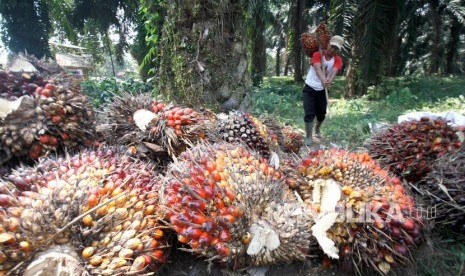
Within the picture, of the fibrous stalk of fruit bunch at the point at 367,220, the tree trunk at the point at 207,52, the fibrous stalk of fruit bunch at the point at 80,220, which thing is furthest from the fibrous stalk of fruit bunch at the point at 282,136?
the fibrous stalk of fruit bunch at the point at 80,220

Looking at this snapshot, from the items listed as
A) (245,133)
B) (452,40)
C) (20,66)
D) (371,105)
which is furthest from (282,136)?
(452,40)

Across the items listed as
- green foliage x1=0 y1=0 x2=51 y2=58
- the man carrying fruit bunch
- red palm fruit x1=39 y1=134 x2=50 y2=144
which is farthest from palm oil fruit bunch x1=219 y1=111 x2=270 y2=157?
green foliage x1=0 y1=0 x2=51 y2=58

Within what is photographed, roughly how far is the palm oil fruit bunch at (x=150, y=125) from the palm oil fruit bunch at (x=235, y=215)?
35 cm

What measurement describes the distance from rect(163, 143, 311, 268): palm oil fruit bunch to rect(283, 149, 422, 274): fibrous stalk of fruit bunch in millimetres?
109

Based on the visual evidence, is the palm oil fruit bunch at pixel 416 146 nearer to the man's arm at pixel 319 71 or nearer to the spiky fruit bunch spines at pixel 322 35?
the man's arm at pixel 319 71

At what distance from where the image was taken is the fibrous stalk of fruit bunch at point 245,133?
1.95m

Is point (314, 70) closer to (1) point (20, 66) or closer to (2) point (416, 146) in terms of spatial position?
(2) point (416, 146)

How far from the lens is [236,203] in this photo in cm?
132

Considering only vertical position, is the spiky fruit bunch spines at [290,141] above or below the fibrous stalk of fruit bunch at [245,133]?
below

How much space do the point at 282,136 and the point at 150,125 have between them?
1.21 metres

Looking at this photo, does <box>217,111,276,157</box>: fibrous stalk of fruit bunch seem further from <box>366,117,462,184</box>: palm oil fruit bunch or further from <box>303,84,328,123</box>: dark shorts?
<box>303,84,328,123</box>: dark shorts

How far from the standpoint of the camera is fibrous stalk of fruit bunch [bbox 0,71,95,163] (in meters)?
1.57

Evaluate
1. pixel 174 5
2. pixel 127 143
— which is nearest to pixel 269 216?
pixel 127 143

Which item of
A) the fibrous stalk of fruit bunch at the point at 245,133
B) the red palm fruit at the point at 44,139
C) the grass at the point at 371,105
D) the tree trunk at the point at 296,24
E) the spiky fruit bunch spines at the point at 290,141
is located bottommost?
the grass at the point at 371,105
